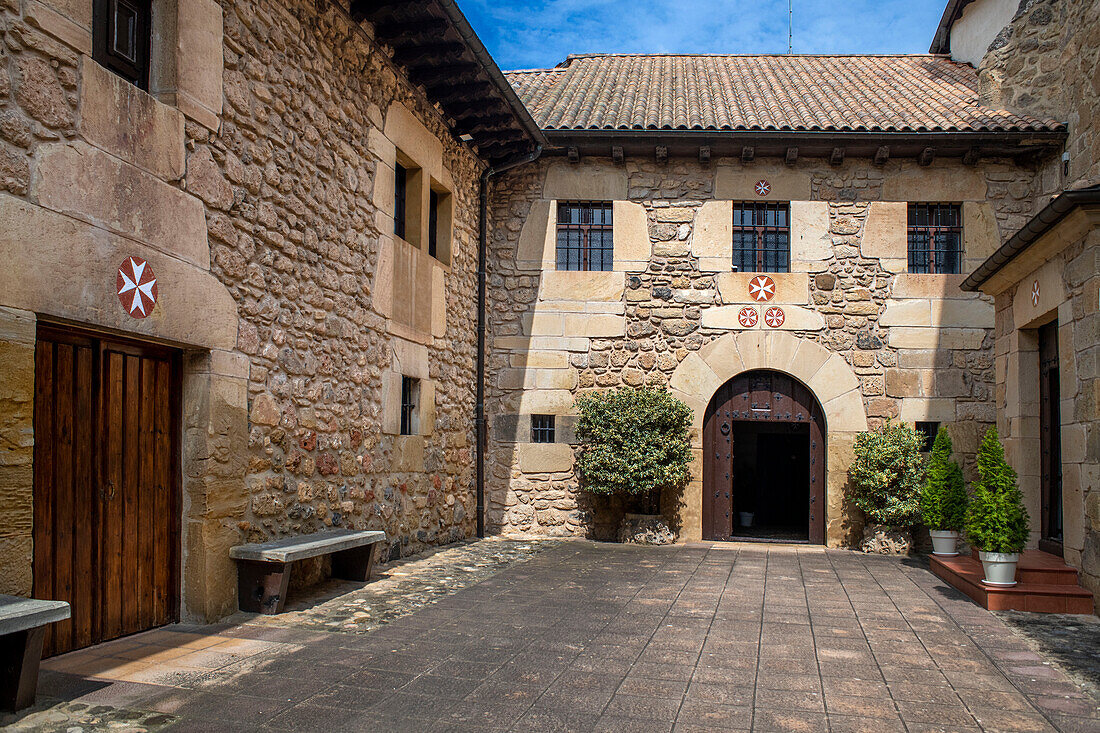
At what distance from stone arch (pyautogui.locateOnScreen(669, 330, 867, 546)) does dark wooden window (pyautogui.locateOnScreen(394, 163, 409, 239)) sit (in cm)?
397

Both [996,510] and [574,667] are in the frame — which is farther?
[996,510]

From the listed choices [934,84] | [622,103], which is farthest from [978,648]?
[934,84]

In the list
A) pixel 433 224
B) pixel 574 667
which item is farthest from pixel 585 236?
pixel 574 667

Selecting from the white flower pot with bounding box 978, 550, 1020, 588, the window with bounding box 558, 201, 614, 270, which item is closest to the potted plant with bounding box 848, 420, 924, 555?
the white flower pot with bounding box 978, 550, 1020, 588

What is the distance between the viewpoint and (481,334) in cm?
1052

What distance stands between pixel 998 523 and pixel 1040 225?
93.4 inches

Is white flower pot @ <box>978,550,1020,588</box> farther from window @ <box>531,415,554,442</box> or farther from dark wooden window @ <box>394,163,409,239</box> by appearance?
dark wooden window @ <box>394,163,409,239</box>

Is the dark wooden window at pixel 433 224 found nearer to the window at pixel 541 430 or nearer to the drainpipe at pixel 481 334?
the drainpipe at pixel 481 334

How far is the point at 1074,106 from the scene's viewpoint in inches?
375

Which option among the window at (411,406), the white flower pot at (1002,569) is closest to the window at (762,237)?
the window at (411,406)

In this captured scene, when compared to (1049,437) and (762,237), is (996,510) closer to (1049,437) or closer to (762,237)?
(1049,437)

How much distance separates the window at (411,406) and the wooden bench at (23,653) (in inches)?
202

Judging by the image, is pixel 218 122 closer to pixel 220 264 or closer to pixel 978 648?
pixel 220 264

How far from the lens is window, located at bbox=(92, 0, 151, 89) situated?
4.55 meters
